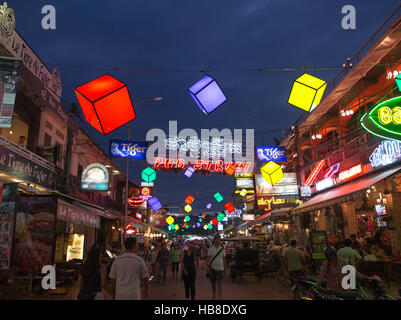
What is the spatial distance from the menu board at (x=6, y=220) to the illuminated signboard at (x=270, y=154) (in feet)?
48.3

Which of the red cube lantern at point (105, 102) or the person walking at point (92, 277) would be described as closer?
the red cube lantern at point (105, 102)

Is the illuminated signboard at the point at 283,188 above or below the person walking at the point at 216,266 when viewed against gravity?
above

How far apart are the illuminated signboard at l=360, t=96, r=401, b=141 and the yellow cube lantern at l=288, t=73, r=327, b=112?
186 centimetres

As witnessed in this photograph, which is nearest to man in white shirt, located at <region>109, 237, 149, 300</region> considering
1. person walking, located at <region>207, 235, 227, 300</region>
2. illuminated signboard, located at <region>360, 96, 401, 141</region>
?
person walking, located at <region>207, 235, 227, 300</region>

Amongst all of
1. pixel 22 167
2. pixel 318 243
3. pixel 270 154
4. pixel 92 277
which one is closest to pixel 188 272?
pixel 92 277

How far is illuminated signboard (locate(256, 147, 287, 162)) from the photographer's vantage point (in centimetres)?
2175

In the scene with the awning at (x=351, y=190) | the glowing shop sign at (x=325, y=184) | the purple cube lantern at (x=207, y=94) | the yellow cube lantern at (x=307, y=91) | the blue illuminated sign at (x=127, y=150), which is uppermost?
the blue illuminated sign at (x=127, y=150)

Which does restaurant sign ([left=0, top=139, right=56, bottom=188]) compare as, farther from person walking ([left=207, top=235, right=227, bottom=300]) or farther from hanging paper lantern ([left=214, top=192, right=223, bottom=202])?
hanging paper lantern ([left=214, top=192, right=223, bottom=202])

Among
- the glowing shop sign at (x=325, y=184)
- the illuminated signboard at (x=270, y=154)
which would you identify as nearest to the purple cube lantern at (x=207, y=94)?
the glowing shop sign at (x=325, y=184)

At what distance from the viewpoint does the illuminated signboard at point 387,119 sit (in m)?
9.32

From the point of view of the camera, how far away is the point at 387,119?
30.9 feet

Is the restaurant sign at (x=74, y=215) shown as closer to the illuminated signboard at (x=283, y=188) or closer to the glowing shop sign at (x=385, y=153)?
the illuminated signboard at (x=283, y=188)
